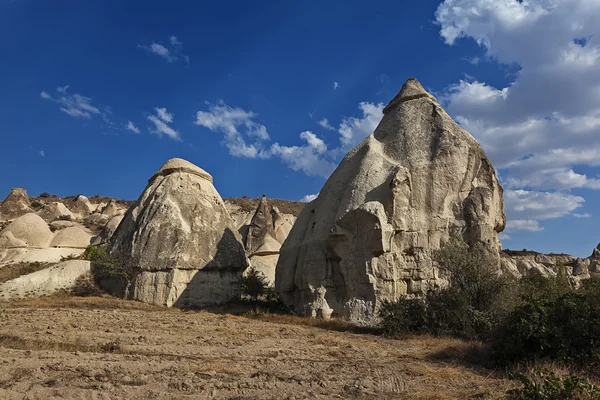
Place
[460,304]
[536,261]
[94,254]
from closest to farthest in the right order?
[460,304], [94,254], [536,261]

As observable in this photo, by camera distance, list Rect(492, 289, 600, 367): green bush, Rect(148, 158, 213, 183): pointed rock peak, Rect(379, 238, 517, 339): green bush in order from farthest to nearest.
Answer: Rect(148, 158, 213, 183): pointed rock peak → Rect(379, 238, 517, 339): green bush → Rect(492, 289, 600, 367): green bush

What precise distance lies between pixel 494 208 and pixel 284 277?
709 centimetres

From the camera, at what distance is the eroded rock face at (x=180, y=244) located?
16297 mm

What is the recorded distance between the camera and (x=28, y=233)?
3008cm

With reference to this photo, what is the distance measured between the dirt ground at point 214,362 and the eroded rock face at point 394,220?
2.56 m

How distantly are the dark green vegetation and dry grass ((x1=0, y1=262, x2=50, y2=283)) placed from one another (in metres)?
13.7

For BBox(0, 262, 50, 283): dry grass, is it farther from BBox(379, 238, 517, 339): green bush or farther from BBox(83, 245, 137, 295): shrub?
BBox(379, 238, 517, 339): green bush

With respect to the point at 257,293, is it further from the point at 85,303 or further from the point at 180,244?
the point at 85,303

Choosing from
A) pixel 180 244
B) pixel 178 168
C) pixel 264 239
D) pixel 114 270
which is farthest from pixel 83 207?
pixel 180 244

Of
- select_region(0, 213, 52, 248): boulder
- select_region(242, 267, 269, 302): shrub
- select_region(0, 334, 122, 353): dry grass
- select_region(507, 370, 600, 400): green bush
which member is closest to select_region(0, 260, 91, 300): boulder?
select_region(242, 267, 269, 302): shrub

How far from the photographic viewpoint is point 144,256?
16484 millimetres

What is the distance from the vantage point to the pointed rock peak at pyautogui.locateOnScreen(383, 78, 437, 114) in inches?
673

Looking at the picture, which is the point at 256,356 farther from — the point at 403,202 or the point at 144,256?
the point at 144,256

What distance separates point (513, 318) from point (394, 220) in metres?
5.70
